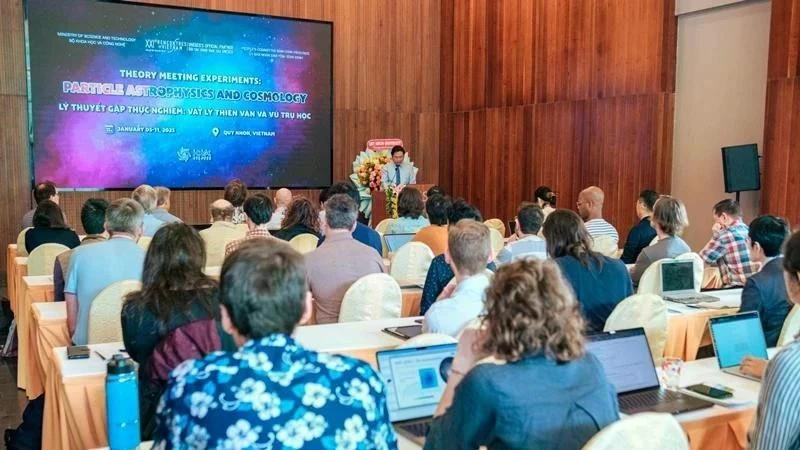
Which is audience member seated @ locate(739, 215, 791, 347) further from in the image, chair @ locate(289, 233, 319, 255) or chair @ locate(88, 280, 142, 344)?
chair @ locate(289, 233, 319, 255)

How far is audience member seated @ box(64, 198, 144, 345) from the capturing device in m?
3.86

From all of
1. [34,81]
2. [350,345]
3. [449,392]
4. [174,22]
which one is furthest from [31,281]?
[174,22]

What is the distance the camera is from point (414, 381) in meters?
2.46

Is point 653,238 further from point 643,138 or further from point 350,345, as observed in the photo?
point 350,345

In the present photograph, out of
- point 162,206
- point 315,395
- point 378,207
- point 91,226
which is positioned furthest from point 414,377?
point 378,207

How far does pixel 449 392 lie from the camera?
2.01 meters

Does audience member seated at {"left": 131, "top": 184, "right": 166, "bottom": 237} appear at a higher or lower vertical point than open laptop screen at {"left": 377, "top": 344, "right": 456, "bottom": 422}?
higher

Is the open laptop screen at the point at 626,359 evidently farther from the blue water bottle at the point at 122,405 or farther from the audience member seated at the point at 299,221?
the audience member seated at the point at 299,221

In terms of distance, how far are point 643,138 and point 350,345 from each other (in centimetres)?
713

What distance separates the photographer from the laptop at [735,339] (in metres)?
3.09

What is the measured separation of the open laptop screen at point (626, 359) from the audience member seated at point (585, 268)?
1106 millimetres

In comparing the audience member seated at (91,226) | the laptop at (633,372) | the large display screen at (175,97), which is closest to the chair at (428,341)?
the laptop at (633,372)

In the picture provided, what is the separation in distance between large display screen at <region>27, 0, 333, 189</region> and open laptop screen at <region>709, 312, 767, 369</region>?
8.98m

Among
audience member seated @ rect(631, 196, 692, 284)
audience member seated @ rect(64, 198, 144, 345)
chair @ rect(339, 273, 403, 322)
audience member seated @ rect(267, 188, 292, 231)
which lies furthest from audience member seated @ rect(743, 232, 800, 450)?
audience member seated @ rect(267, 188, 292, 231)
